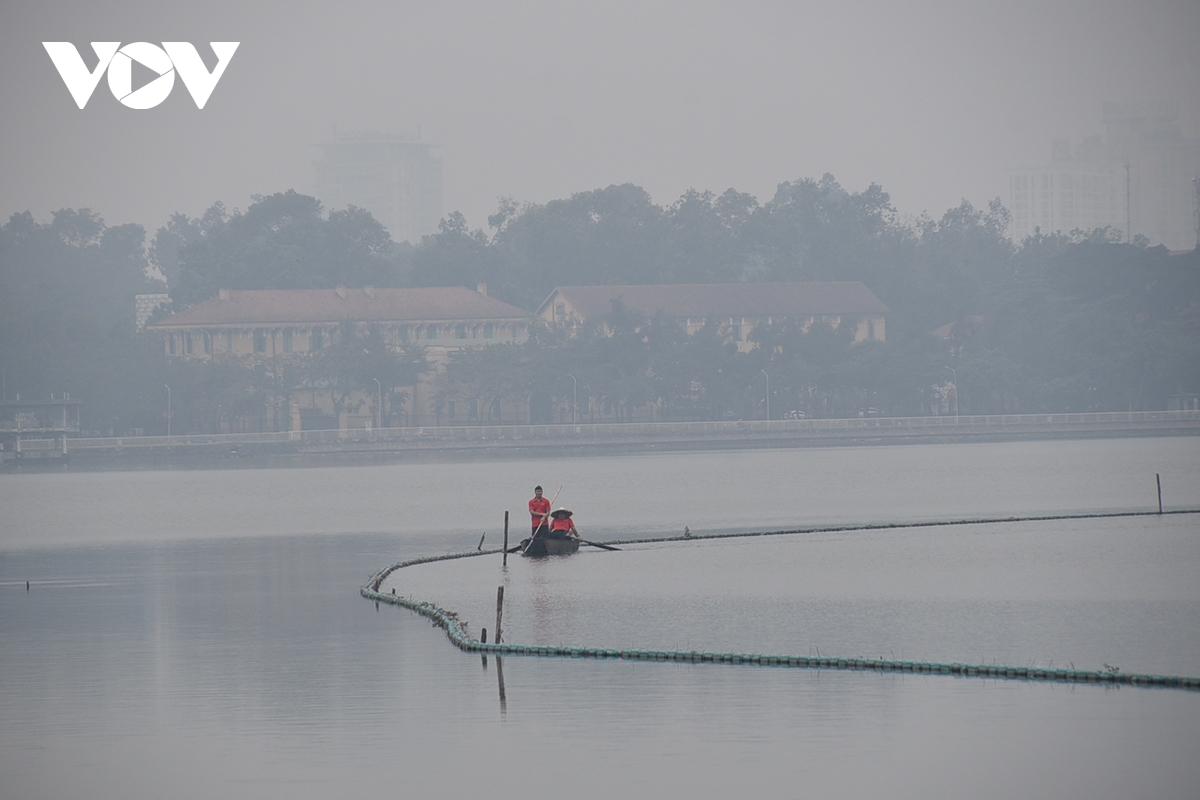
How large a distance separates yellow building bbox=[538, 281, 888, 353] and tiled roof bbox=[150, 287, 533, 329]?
16.1ft

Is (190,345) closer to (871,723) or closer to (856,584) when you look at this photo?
(856,584)

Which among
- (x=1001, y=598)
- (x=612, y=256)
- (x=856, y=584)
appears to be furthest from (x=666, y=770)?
(x=612, y=256)

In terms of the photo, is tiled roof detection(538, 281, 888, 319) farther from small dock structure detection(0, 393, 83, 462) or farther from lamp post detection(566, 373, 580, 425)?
small dock structure detection(0, 393, 83, 462)

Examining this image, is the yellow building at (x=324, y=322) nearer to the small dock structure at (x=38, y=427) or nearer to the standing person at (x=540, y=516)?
the small dock structure at (x=38, y=427)

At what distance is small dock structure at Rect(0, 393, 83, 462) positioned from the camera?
141038 mm

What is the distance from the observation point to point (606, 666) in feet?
87.0

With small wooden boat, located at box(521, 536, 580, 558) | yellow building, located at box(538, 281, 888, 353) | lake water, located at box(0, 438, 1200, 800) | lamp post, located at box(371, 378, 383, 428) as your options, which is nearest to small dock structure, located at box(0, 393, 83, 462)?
lamp post, located at box(371, 378, 383, 428)

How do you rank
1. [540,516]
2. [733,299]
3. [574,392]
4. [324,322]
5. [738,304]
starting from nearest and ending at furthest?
1. [540,516]
2. [574,392]
3. [324,322]
4. [738,304]
5. [733,299]

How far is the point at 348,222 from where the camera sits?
18675 centimetres

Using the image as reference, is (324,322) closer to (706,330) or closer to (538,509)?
(706,330)

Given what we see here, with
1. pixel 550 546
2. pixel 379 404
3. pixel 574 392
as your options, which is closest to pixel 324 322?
pixel 379 404

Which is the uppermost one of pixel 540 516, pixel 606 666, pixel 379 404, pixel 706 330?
pixel 706 330

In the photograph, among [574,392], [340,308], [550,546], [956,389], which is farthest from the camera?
[340,308]

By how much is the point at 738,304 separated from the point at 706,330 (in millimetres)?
17457
